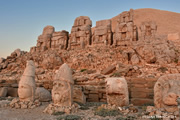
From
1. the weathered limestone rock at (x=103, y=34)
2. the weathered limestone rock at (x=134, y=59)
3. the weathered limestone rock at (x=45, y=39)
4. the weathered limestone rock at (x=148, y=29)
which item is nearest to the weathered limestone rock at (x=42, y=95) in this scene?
the weathered limestone rock at (x=134, y=59)

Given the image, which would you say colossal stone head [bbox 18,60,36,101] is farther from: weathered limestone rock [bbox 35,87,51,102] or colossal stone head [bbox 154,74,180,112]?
colossal stone head [bbox 154,74,180,112]

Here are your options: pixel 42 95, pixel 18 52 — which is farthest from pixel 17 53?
pixel 42 95

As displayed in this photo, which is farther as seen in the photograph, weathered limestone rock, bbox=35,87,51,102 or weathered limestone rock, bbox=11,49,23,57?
A: weathered limestone rock, bbox=11,49,23,57

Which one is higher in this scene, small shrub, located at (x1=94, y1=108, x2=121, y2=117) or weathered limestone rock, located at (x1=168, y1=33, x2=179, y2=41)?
weathered limestone rock, located at (x1=168, y1=33, x2=179, y2=41)

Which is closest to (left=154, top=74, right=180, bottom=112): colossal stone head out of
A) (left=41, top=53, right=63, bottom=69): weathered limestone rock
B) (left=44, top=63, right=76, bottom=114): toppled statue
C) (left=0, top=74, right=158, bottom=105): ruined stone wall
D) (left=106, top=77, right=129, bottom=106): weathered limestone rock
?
(left=106, top=77, right=129, bottom=106): weathered limestone rock

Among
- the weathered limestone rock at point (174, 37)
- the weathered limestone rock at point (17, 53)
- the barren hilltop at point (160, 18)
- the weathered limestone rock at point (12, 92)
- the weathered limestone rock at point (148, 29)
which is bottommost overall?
the weathered limestone rock at point (12, 92)

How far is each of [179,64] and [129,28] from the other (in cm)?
604

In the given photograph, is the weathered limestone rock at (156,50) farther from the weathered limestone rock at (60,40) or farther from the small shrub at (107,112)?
the weathered limestone rock at (60,40)

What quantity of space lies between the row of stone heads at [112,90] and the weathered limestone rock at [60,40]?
11.9 meters

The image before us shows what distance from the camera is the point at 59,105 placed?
226 inches

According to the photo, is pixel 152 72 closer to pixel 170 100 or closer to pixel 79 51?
pixel 170 100

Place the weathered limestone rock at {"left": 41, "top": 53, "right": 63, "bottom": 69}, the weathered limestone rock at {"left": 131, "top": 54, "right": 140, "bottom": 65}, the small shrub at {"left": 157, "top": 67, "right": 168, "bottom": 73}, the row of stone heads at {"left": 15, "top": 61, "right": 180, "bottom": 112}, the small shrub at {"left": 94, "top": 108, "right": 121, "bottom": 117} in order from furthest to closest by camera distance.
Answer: the weathered limestone rock at {"left": 41, "top": 53, "right": 63, "bottom": 69}
the weathered limestone rock at {"left": 131, "top": 54, "right": 140, "bottom": 65}
the small shrub at {"left": 157, "top": 67, "right": 168, "bottom": 73}
the small shrub at {"left": 94, "top": 108, "right": 121, "bottom": 117}
the row of stone heads at {"left": 15, "top": 61, "right": 180, "bottom": 112}

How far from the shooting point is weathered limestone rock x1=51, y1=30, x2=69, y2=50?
18.8 meters

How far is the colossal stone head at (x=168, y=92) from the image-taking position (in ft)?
14.8
